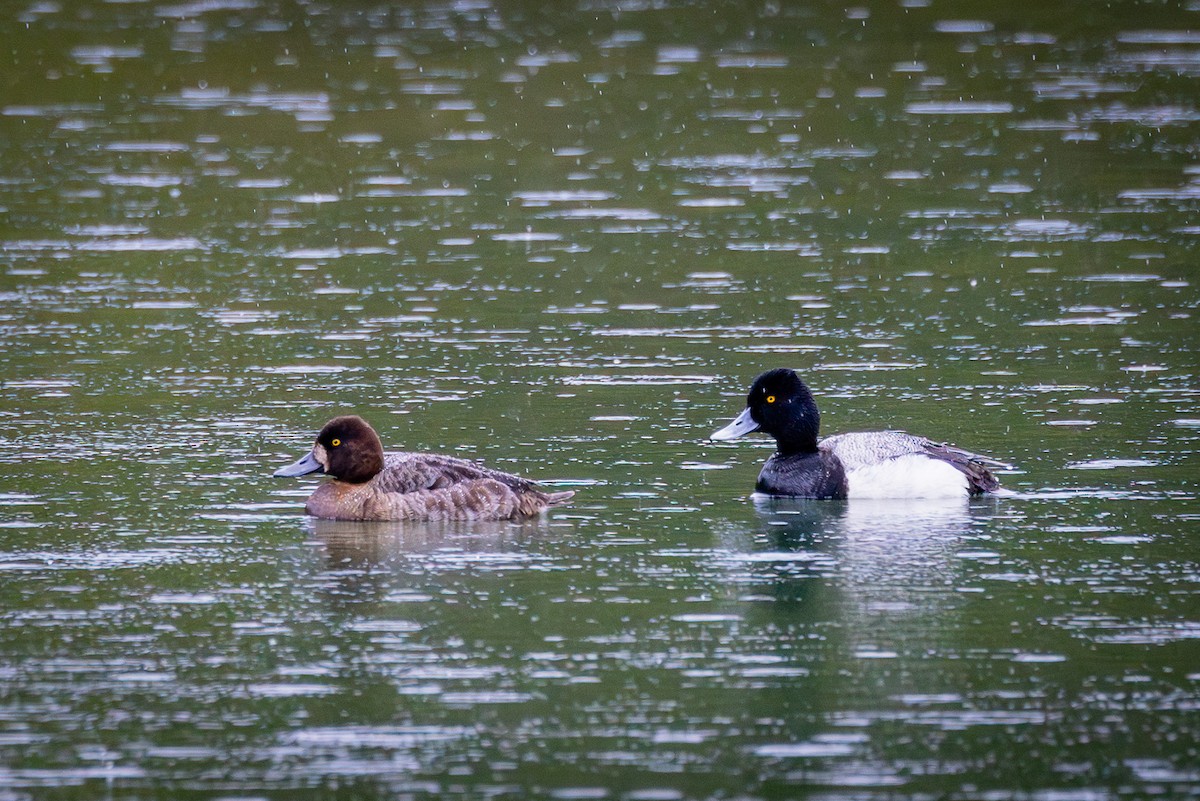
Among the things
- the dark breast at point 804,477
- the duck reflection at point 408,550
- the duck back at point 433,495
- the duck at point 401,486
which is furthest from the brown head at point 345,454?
the dark breast at point 804,477

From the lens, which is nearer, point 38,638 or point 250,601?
point 38,638

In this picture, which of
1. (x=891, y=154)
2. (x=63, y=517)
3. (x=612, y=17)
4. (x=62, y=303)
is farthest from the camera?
(x=612, y=17)

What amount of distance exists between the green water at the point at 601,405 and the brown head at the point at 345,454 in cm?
43

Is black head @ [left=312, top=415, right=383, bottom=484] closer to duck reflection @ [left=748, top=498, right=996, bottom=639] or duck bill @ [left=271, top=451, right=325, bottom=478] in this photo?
duck bill @ [left=271, top=451, right=325, bottom=478]

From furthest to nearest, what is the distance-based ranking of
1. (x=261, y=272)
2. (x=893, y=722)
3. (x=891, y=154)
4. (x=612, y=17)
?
(x=612, y=17)
(x=891, y=154)
(x=261, y=272)
(x=893, y=722)

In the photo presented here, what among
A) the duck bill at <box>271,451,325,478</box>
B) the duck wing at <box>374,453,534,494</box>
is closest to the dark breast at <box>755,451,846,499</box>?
the duck wing at <box>374,453,534,494</box>

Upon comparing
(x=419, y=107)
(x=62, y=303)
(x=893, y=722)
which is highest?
(x=419, y=107)

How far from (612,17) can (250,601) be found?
32.8m

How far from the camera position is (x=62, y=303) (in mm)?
22281

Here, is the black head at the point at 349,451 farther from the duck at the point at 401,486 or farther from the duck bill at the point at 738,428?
the duck bill at the point at 738,428

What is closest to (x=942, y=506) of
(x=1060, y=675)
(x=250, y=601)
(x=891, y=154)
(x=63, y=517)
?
(x=1060, y=675)

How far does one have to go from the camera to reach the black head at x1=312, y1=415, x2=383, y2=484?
1475cm

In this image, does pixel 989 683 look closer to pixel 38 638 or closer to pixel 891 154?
pixel 38 638

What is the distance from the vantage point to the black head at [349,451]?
48.4ft
